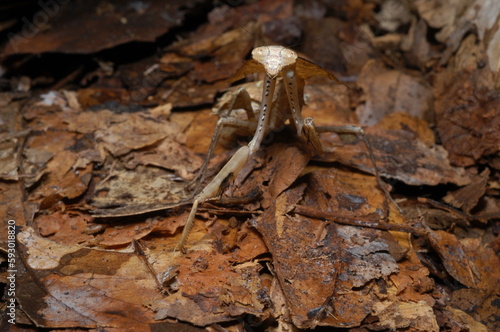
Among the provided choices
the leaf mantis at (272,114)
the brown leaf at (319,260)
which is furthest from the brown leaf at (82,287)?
the brown leaf at (319,260)

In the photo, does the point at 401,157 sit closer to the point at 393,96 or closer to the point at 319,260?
the point at 393,96

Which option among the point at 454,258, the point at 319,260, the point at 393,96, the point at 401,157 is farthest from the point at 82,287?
the point at 393,96

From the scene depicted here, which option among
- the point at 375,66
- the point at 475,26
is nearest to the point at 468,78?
the point at 475,26

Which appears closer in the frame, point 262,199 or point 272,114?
point 262,199

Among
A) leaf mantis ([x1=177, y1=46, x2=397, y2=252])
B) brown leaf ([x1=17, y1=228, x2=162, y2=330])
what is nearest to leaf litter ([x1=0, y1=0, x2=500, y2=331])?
brown leaf ([x1=17, y1=228, x2=162, y2=330])

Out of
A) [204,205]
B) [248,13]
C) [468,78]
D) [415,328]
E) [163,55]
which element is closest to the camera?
[415,328]

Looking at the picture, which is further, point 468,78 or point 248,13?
point 248,13

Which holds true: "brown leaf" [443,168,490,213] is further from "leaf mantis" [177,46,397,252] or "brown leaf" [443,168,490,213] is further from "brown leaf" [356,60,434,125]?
"brown leaf" [356,60,434,125]

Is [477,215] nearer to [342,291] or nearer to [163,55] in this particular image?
[342,291]
